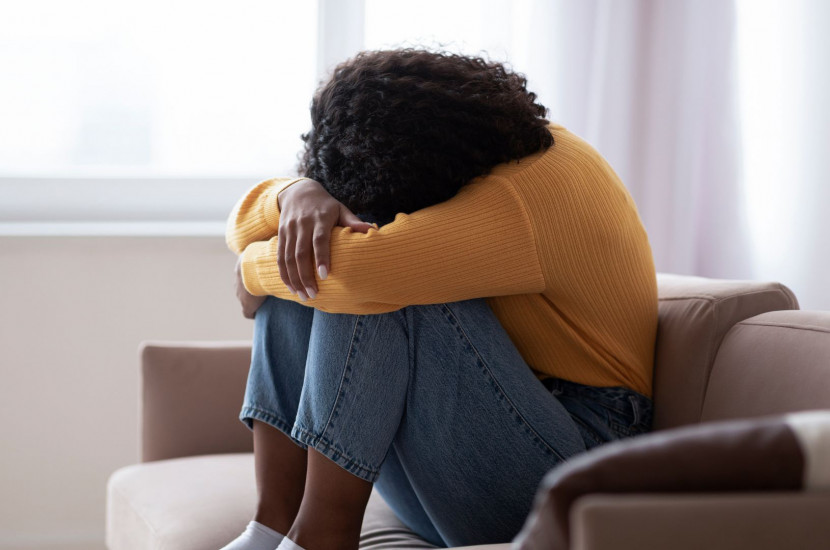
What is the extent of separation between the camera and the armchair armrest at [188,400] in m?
1.51

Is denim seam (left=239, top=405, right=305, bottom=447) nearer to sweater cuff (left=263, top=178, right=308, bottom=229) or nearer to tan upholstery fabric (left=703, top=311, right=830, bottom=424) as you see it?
sweater cuff (left=263, top=178, right=308, bottom=229)

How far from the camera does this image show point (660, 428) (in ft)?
3.67

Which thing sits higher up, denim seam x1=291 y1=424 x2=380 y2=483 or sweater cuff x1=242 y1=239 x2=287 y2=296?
sweater cuff x1=242 y1=239 x2=287 y2=296

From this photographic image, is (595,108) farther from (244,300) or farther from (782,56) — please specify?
(244,300)

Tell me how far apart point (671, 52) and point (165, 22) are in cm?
132

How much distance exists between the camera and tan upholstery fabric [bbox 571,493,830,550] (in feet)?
1.46

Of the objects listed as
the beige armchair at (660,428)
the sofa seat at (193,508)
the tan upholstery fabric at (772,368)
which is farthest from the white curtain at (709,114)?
the sofa seat at (193,508)

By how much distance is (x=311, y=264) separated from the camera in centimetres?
101

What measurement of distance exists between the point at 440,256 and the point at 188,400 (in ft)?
2.52

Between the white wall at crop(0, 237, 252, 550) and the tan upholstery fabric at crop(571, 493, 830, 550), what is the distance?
1826 millimetres

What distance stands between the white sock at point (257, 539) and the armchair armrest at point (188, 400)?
504mm

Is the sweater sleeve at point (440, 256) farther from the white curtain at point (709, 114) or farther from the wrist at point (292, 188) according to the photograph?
the white curtain at point (709, 114)

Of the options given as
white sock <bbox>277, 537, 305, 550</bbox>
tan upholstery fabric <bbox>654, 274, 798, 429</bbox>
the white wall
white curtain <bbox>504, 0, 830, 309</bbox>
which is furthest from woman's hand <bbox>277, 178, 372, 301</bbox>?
the white wall

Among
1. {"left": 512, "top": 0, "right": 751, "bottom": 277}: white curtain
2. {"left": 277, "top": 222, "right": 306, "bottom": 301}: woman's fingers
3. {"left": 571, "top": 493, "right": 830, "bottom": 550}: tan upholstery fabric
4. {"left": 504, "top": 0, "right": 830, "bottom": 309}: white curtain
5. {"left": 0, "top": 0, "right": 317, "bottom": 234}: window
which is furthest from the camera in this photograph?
{"left": 0, "top": 0, "right": 317, "bottom": 234}: window
